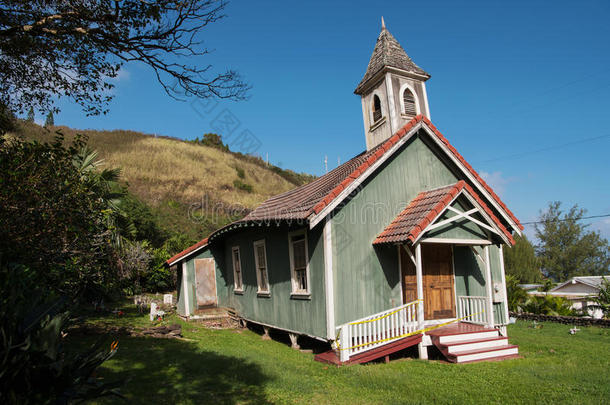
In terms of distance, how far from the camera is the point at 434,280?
11.1 metres

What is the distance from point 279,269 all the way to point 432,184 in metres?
5.11

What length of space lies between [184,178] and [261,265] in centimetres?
3689

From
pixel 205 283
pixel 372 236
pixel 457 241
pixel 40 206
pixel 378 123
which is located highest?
pixel 378 123

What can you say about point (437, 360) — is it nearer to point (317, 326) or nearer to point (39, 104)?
point (317, 326)

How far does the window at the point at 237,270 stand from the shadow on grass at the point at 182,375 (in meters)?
4.97

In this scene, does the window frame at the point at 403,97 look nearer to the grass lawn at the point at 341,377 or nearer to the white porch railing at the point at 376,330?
the white porch railing at the point at 376,330

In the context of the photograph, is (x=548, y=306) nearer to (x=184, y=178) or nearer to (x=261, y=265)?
(x=261, y=265)

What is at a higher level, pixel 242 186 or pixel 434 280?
pixel 242 186

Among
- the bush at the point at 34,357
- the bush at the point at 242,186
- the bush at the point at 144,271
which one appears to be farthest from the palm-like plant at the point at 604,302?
the bush at the point at 242,186

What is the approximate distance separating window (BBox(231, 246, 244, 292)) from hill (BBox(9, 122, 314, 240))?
1620 cm

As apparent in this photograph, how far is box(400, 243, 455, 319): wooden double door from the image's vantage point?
10.7 meters

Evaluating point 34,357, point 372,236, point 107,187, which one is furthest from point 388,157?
point 107,187

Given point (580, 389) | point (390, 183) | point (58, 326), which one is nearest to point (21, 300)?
point (58, 326)

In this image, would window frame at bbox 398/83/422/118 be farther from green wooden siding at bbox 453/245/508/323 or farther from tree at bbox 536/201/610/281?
tree at bbox 536/201/610/281
